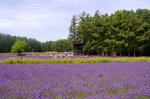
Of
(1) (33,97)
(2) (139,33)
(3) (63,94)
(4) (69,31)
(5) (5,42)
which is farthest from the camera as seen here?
(5) (5,42)

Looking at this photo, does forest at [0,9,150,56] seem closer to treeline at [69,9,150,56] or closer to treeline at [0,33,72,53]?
treeline at [69,9,150,56]

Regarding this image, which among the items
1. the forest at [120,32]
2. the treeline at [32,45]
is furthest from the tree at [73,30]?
the treeline at [32,45]

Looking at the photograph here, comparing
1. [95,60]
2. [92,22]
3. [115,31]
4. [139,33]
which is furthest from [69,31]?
[95,60]

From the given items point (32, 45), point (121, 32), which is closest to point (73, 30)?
point (121, 32)

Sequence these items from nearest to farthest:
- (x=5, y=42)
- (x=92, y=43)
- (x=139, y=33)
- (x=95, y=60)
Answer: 1. (x=95, y=60)
2. (x=139, y=33)
3. (x=92, y=43)
4. (x=5, y=42)

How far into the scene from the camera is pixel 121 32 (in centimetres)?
3675

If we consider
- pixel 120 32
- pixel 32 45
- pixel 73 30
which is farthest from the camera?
pixel 32 45

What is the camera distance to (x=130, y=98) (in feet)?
14.9

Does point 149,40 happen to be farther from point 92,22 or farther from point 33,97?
point 33,97

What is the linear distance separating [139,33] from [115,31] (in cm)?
469

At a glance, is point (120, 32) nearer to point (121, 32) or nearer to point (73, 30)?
point (121, 32)

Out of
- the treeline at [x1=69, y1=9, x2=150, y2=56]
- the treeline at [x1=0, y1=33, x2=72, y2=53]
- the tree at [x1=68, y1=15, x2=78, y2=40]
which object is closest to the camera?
the treeline at [x1=69, y1=9, x2=150, y2=56]

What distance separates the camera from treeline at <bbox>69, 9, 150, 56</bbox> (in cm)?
3566

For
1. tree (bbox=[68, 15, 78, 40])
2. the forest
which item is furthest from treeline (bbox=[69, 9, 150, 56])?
tree (bbox=[68, 15, 78, 40])
